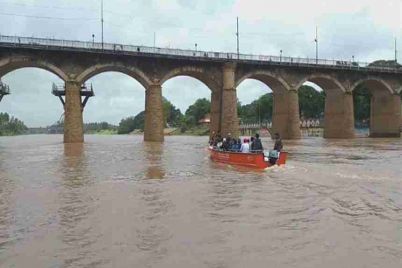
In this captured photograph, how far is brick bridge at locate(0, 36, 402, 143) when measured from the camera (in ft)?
155

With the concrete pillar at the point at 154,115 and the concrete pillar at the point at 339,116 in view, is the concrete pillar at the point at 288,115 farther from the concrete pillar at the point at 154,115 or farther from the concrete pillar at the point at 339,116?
the concrete pillar at the point at 154,115

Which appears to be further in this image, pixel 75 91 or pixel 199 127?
pixel 199 127

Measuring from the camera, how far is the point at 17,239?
8.20 m

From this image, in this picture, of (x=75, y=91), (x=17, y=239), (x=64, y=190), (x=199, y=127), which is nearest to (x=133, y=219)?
(x=17, y=239)

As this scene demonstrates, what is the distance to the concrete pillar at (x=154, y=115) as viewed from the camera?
50.3 meters

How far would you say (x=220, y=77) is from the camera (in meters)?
54.4

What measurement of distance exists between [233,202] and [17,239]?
5.34m

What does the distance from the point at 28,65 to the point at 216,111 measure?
70.5 ft

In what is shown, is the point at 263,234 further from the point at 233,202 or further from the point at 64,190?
the point at 64,190

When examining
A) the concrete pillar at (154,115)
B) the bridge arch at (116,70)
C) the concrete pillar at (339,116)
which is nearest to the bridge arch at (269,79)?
the concrete pillar at (339,116)

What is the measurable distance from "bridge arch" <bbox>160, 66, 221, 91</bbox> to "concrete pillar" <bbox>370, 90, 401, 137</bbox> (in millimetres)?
26899

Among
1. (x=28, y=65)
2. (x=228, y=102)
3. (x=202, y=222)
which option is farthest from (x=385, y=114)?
(x=202, y=222)

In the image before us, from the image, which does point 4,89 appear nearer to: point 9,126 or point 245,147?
point 245,147

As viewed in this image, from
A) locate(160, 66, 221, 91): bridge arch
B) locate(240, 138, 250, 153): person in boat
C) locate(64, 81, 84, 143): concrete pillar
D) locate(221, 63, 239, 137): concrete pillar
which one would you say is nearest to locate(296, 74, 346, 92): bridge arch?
locate(221, 63, 239, 137): concrete pillar
